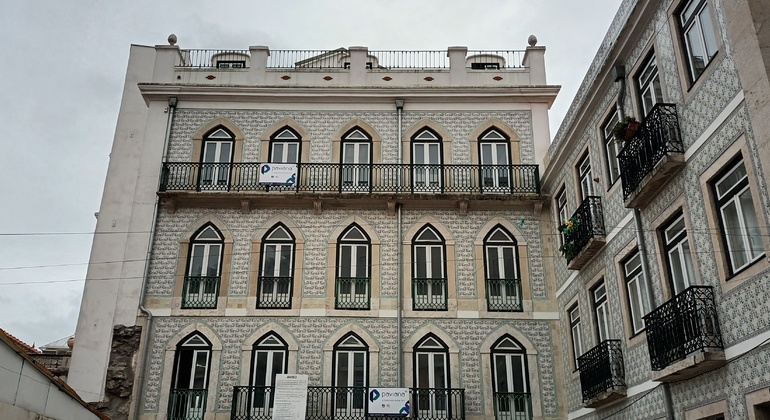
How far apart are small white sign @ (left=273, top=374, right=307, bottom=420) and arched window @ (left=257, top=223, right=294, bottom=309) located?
178 centimetres

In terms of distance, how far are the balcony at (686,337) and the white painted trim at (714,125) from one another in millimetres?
1967

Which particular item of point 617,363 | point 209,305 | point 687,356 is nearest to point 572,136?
point 617,363

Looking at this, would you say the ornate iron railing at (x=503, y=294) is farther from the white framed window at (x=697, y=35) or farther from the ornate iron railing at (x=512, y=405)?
the white framed window at (x=697, y=35)

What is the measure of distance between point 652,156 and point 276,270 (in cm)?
921

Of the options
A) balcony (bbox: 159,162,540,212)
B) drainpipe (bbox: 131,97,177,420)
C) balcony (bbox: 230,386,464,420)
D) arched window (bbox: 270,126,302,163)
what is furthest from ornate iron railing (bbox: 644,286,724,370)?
drainpipe (bbox: 131,97,177,420)

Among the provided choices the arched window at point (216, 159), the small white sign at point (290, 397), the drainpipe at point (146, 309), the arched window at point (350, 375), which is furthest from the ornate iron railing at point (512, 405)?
the arched window at point (216, 159)

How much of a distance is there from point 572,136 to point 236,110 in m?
8.63

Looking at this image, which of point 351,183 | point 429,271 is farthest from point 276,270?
point 429,271

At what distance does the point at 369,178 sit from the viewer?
57.5ft

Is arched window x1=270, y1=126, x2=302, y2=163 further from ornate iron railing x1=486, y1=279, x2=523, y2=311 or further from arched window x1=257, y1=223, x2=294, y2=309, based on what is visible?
ornate iron railing x1=486, y1=279, x2=523, y2=311

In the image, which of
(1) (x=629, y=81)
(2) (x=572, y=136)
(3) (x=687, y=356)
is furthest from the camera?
(2) (x=572, y=136)

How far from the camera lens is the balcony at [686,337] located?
9078 millimetres

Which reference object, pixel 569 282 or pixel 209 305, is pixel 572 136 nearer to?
pixel 569 282

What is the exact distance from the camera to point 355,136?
18234 millimetres
